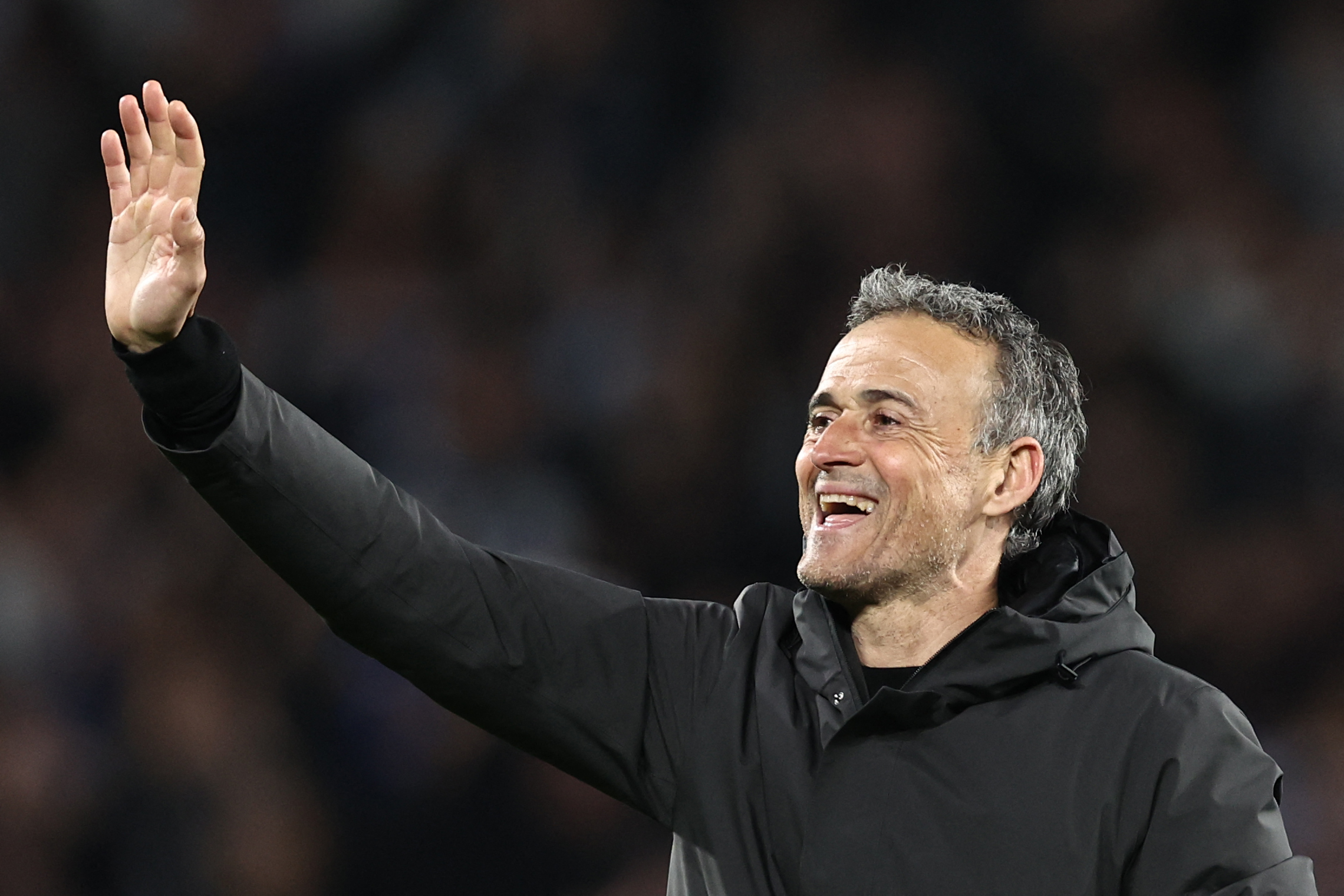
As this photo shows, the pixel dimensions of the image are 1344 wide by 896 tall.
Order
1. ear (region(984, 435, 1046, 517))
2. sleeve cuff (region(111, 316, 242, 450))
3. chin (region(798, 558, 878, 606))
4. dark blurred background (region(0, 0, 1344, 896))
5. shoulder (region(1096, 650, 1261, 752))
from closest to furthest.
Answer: sleeve cuff (region(111, 316, 242, 450)), shoulder (region(1096, 650, 1261, 752)), chin (region(798, 558, 878, 606)), ear (region(984, 435, 1046, 517)), dark blurred background (region(0, 0, 1344, 896))

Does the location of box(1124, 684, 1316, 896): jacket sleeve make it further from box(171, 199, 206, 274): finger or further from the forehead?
box(171, 199, 206, 274): finger

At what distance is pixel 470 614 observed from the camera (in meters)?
1.26

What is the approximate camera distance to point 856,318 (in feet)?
5.16

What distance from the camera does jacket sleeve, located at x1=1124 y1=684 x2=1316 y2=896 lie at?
3.73ft

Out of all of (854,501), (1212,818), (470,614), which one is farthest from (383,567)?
(1212,818)

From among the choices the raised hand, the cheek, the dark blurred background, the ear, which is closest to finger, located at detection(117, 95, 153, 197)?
the raised hand

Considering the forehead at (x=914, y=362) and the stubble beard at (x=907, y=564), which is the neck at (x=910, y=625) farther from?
the forehead at (x=914, y=362)

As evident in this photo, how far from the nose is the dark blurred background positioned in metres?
0.84

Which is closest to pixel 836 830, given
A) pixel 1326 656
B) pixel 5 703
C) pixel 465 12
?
pixel 1326 656

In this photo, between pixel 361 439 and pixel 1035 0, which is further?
pixel 1035 0

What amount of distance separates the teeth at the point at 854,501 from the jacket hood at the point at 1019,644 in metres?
0.09

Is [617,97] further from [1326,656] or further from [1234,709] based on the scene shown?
[1234,709]

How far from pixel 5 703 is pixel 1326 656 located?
1.90 m

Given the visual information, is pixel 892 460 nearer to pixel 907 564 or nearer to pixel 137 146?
pixel 907 564
